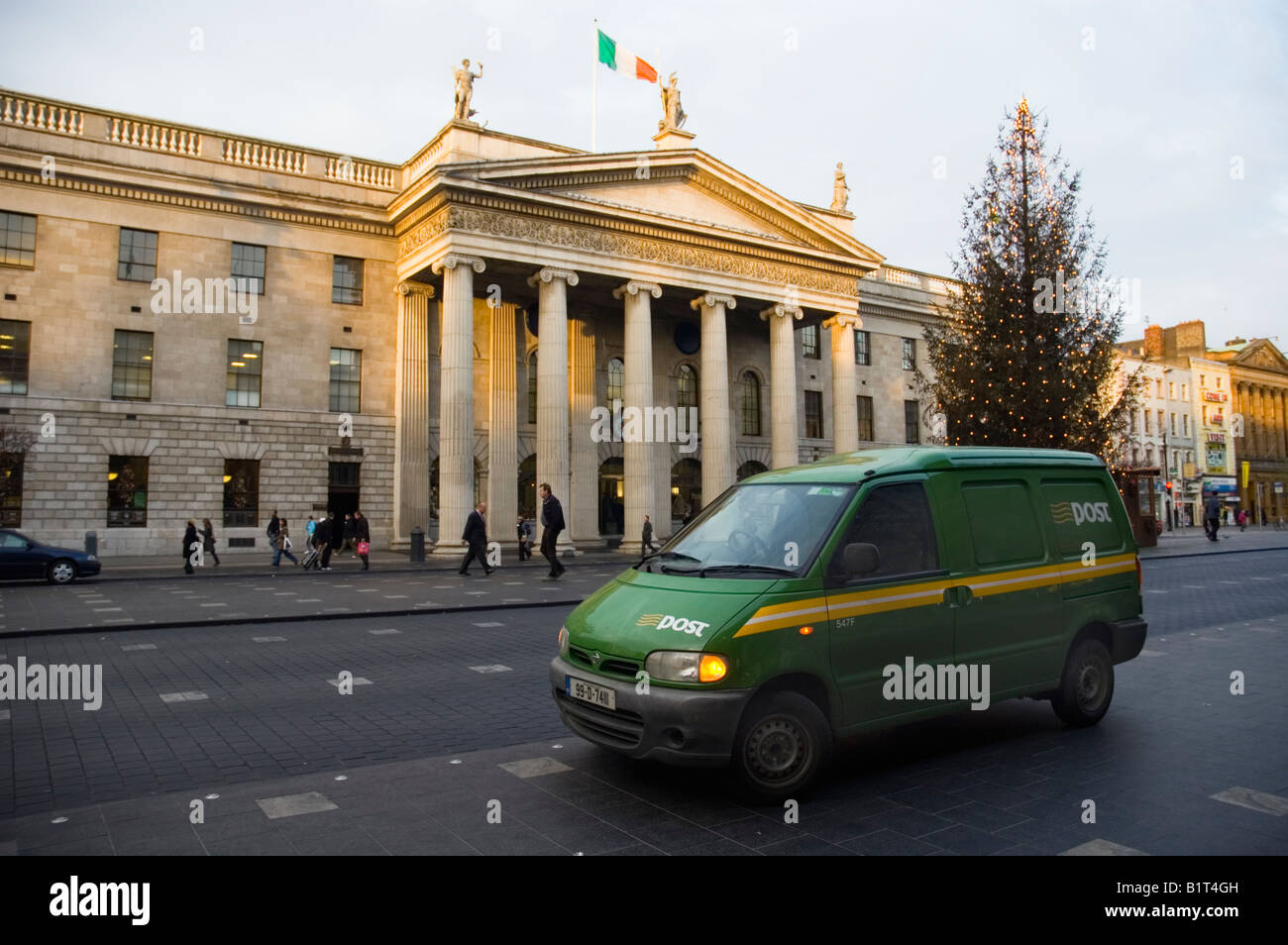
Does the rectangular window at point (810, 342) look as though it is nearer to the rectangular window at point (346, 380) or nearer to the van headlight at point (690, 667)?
the rectangular window at point (346, 380)

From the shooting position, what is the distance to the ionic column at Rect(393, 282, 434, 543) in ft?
104

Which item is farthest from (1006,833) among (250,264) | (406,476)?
(250,264)

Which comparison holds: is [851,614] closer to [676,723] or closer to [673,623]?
[673,623]

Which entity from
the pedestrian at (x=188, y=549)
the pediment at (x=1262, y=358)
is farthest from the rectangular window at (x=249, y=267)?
the pediment at (x=1262, y=358)

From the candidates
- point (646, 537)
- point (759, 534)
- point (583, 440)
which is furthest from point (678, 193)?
point (759, 534)

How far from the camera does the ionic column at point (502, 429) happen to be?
105ft

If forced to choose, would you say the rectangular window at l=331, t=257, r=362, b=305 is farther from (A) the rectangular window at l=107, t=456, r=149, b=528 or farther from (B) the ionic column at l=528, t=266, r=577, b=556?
(A) the rectangular window at l=107, t=456, r=149, b=528

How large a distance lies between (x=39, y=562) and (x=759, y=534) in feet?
70.6

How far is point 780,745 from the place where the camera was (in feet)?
16.5

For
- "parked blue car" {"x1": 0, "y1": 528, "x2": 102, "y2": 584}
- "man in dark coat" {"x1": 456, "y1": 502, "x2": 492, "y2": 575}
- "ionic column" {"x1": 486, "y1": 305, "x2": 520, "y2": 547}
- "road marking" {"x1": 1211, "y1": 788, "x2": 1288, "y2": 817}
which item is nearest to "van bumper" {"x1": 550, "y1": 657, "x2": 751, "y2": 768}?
"road marking" {"x1": 1211, "y1": 788, "x2": 1288, "y2": 817}

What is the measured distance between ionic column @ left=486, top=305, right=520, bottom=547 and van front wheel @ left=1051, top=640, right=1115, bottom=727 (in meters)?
26.2

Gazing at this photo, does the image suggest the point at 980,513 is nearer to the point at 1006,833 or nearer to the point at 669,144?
the point at 1006,833

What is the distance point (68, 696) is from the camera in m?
8.05

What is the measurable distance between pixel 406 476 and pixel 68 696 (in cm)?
2406
